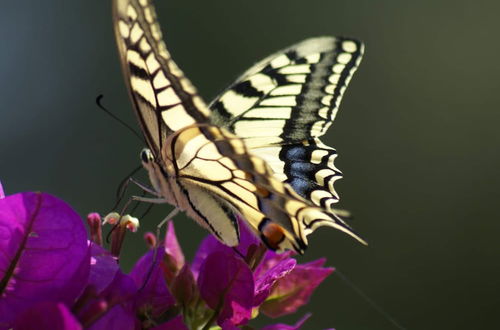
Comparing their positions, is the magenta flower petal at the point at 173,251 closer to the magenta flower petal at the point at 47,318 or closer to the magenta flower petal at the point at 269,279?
the magenta flower petal at the point at 269,279

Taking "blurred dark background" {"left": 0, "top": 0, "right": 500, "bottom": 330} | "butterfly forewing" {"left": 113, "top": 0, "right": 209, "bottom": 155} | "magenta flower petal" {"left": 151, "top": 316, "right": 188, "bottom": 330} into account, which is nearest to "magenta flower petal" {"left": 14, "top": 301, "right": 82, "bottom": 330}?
"magenta flower petal" {"left": 151, "top": 316, "right": 188, "bottom": 330}

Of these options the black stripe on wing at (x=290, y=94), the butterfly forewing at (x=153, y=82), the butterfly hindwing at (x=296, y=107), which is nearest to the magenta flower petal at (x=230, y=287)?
the butterfly forewing at (x=153, y=82)

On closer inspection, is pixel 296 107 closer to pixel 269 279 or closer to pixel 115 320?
pixel 269 279

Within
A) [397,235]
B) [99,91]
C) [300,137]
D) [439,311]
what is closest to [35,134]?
[99,91]

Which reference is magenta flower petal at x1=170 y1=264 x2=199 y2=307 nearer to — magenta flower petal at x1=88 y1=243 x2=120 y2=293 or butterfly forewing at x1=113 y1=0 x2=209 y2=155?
magenta flower petal at x1=88 y1=243 x2=120 y2=293

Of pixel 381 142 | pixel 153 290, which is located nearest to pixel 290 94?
pixel 153 290

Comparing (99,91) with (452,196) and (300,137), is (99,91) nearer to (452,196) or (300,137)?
(452,196)

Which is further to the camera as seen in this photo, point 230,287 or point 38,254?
point 230,287
